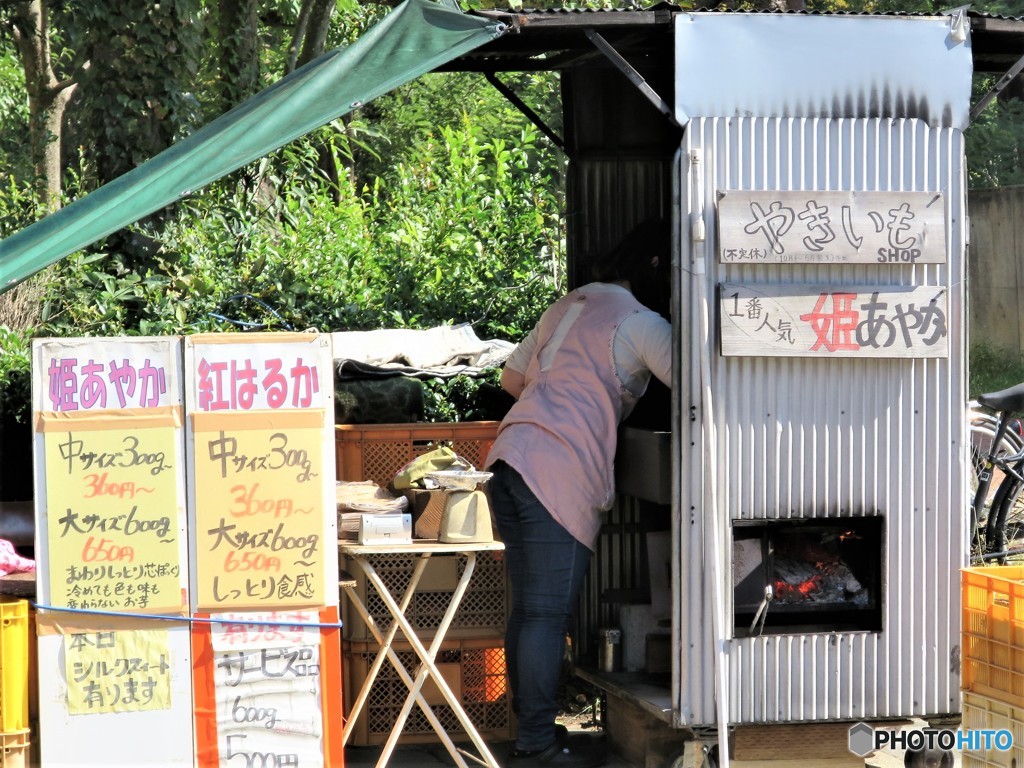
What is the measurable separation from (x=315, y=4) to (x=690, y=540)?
8805mm

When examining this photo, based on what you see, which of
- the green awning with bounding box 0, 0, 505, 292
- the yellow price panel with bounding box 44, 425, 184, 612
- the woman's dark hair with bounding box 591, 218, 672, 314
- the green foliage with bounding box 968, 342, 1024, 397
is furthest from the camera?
the green foliage with bounding box 968, 342, 1024, 397

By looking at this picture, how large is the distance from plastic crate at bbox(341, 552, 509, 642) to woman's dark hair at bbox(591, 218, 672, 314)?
1515 millimetres

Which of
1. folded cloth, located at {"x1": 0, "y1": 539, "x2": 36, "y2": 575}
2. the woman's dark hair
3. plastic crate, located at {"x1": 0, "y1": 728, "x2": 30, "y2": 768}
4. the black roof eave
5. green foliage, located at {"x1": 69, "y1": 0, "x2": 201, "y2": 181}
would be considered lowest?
plastic crate, located at {"x1": 0, "y1": 728, "x2": 30, "y2": 768}

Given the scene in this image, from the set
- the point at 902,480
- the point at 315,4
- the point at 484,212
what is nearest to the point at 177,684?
the point at 902,480

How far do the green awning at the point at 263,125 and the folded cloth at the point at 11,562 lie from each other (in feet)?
4.50

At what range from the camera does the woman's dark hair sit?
621 cm

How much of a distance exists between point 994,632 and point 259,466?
2.75 metres

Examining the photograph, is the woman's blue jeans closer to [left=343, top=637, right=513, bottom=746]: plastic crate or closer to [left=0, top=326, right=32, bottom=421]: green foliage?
[left=343, top=637, right=513, bottom=746]: plastic crate

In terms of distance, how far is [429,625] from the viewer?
5793mm

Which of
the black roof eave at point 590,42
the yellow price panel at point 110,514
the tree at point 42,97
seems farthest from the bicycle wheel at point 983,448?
the tree at point 42,97

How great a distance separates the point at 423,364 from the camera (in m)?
6.57

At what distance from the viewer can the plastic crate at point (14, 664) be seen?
457 cm

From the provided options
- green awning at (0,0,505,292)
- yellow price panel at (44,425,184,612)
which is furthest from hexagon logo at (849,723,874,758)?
green awning at (0,0,505,292)

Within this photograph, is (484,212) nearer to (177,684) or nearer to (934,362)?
(934,362)
